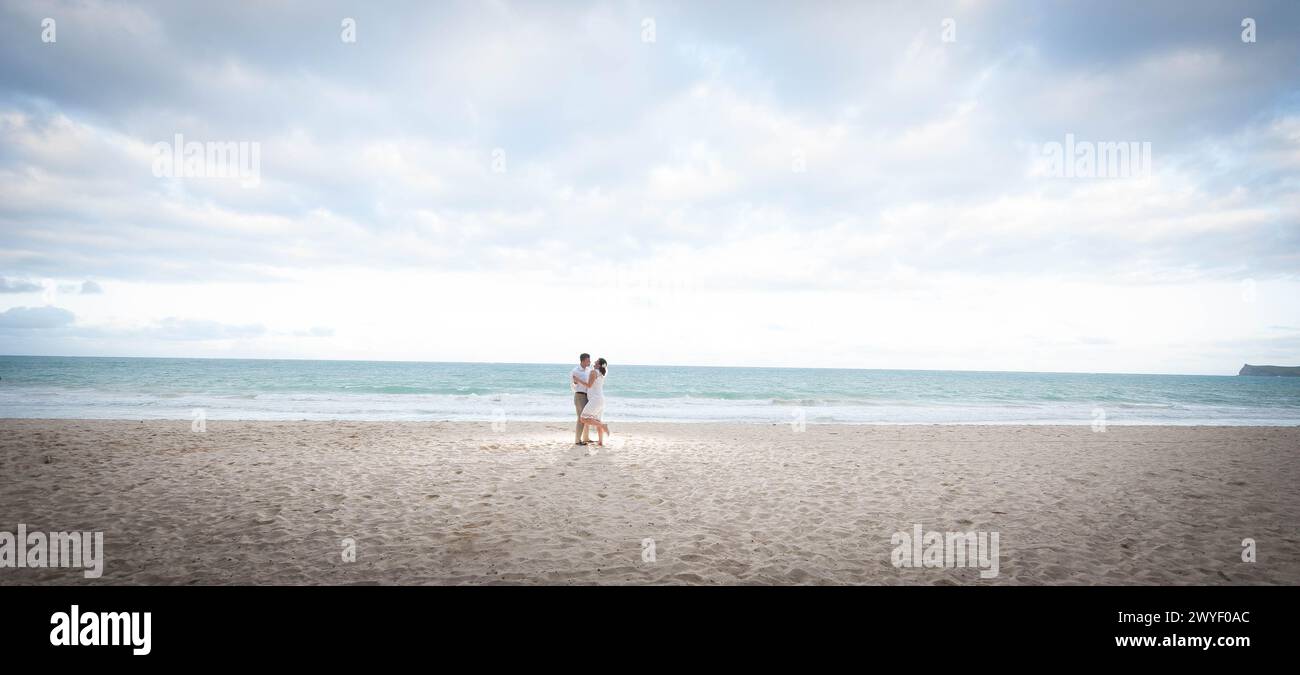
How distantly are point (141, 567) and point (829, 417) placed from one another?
22.3 m

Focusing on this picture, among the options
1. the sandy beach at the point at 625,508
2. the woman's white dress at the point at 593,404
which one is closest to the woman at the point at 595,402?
the woman's white dress at the point at 593,404

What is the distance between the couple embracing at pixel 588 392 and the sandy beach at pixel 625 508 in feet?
2.49

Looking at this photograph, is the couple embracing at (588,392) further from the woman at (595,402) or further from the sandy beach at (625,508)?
the sandy beach at (625,508)

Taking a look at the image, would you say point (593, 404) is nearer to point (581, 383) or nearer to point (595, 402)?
point (595, 402)

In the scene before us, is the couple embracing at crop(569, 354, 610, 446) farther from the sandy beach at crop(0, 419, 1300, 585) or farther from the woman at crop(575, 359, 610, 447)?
the sandy beach at crop(0, 419, 1300, 585)

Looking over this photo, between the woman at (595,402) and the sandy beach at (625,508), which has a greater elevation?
the woman at (595,402)

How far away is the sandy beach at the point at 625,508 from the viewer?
5113 mm

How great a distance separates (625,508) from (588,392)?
17.1ft

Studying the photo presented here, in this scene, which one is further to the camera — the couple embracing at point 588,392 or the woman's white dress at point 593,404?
the woman's white dress at point 593,404
